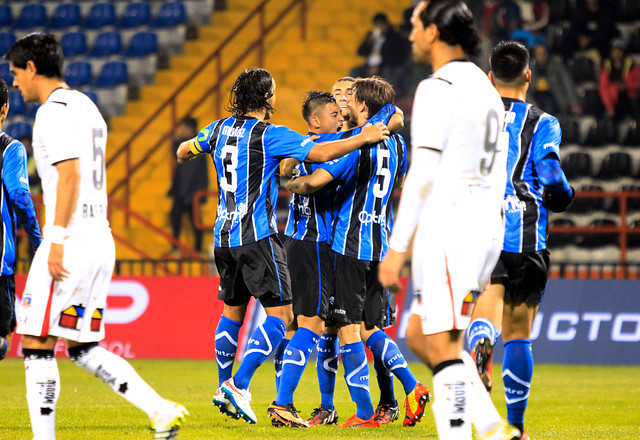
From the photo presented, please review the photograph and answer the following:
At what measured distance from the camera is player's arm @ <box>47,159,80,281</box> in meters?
4.42

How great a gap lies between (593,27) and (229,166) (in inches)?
437

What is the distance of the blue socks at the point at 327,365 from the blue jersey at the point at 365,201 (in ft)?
2.49

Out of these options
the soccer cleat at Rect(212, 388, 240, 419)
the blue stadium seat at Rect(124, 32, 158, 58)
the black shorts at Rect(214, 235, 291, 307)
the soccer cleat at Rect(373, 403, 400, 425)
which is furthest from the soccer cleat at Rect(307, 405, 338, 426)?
the blue stadium seat at Rect(124, 32, 158, 58)

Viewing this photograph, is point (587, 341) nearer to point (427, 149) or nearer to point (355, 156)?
point (355, 156)

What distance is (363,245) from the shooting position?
6.46 meters

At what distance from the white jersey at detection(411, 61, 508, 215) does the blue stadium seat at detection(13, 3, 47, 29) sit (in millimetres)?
16468

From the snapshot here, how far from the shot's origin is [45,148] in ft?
15.0

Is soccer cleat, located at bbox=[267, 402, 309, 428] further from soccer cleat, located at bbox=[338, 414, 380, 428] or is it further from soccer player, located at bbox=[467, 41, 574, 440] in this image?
soccer player, located at bbox=[467, 41, 574, 440]

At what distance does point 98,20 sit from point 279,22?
147 inches

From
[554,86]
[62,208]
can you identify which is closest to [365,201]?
[62,208]

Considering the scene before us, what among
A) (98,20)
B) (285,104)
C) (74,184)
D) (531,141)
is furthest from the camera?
(98,20)

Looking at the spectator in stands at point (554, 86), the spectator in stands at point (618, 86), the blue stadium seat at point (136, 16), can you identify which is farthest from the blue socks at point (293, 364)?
the blue stadium seat at point (136, 16)

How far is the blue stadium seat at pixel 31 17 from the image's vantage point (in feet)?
62.3

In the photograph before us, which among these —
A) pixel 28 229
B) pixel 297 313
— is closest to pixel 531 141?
pixel 297 313
